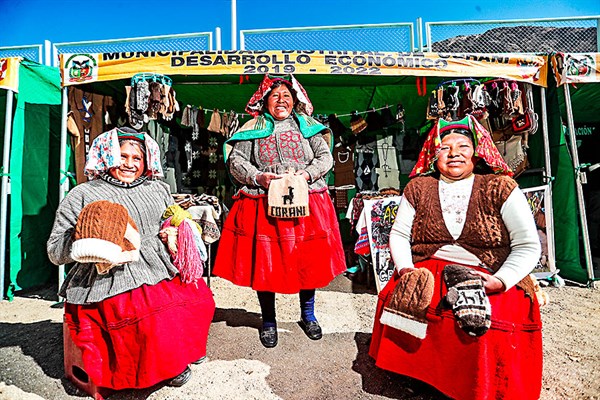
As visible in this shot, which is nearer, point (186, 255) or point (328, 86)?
point (186, 255)

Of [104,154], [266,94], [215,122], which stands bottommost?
[104,154]

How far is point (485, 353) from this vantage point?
5.36 feet

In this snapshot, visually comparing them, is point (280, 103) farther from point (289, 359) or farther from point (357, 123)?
point (357, 123)

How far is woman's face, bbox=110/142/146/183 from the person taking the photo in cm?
214

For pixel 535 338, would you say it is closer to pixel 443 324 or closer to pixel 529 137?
pixel 443 324

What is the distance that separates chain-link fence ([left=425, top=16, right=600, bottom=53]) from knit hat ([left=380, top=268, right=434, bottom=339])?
4.84 metres

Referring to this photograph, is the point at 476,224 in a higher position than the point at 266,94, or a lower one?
lower

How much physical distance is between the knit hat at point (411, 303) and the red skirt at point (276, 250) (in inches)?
33.8

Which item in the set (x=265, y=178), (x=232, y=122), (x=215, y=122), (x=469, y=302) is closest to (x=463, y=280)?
(x=469, y=302)

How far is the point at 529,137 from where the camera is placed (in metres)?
4.62

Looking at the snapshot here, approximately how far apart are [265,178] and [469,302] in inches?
56.5

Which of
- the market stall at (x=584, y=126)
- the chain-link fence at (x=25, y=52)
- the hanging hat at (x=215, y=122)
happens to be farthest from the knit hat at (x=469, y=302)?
the chain-link fence at (x=25, y=52)

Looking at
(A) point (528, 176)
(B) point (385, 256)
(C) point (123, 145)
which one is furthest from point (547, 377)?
(A) point (528, 176)

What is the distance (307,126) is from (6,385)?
7.78ft
